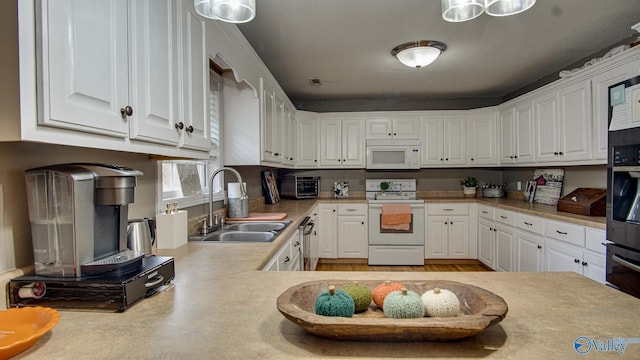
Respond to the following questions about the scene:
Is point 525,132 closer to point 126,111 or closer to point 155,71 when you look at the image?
point 155,71

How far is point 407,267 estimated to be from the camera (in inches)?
167

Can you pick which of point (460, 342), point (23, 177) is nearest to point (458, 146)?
point (460, 342)

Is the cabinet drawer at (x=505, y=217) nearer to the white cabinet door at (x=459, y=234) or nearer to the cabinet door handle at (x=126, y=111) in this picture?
the white cabinet door at (x=459, y=234)

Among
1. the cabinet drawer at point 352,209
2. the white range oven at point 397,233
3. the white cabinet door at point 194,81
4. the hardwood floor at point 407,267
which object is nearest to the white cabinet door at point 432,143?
the white range oven at point 397,233

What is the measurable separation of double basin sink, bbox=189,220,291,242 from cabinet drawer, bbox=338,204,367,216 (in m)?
1.95

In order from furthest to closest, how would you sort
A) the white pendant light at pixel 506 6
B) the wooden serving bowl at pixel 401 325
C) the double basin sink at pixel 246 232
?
the double basin sink at pixel 246 232 < the white pendant light at pixel 506 6 < the wooden serving bowl at pixel 401 325

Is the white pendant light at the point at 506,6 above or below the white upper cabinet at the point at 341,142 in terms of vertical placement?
above

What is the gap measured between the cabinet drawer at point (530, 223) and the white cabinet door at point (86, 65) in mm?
3285

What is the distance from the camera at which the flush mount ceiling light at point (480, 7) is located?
1373 mm

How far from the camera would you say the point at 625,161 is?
6.02 feet

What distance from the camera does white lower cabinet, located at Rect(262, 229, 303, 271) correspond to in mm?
1740

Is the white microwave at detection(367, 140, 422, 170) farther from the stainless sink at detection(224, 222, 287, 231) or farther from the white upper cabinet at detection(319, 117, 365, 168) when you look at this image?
the stainless sink at detection(224, 222, 287, 231)

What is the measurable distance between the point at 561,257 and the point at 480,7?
222 centimetres

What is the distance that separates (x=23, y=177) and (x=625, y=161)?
276 centimetres
